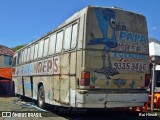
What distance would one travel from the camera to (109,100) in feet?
34.8

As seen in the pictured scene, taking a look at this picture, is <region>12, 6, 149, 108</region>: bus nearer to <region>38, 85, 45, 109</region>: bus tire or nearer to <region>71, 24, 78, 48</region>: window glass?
<region>71, 24, 78, 48</region>: window glass

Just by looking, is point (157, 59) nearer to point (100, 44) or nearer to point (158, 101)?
point (158, 101)

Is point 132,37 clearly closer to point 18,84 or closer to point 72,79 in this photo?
point 72,79

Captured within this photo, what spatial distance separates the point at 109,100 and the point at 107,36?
2.00 m

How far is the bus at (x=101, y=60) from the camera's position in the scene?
10477mm

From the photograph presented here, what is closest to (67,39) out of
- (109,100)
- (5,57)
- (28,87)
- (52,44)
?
(52,44)

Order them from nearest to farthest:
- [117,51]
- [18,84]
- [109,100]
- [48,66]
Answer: [109,100], [117,51], [48,66], [18,84]

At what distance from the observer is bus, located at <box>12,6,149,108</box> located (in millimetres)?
10477

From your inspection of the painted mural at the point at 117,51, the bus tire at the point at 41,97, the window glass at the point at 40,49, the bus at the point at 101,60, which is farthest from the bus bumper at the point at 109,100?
the window glass at the point at 40,49

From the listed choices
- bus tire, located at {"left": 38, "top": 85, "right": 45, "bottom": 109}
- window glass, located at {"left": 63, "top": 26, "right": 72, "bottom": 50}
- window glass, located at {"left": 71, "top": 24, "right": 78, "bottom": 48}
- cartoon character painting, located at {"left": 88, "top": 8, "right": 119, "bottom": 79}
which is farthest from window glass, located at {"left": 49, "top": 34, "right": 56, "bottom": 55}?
cartoon character painting, located at {"left": 88, "top": 8, "right": 119, "bottom": 79}

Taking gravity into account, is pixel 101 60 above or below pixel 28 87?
above

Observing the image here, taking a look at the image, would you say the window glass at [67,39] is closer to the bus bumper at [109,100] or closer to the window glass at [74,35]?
the window glass at [74,35]

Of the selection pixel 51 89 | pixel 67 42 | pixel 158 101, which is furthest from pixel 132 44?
pixel 158 101

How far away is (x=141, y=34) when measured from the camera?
38.3 feet
